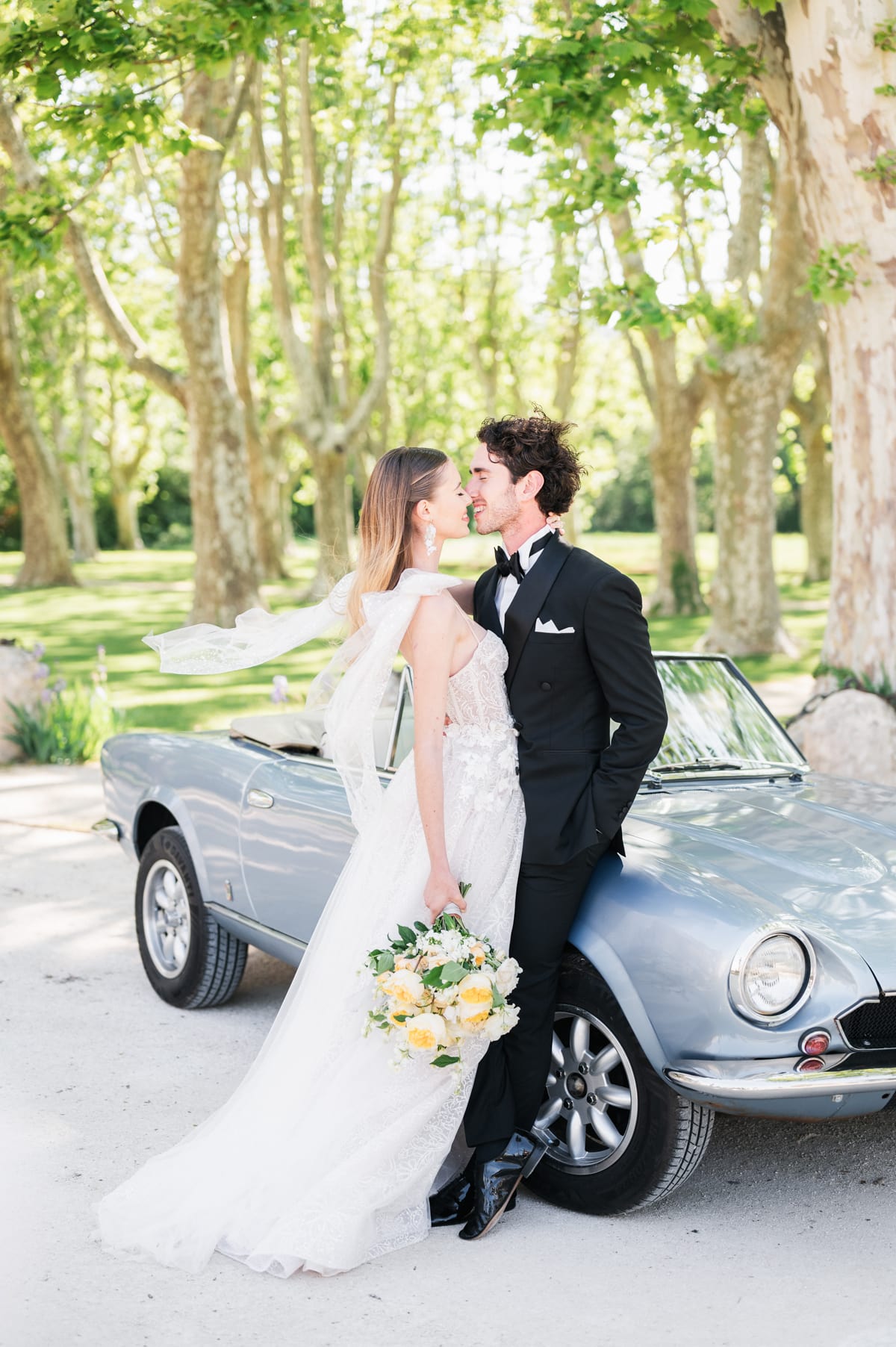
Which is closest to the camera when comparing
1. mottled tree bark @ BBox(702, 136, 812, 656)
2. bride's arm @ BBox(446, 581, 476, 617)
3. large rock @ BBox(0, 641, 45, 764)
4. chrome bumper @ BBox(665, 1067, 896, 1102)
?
chrome bumper @ BBox(665, 1067, 896, 1102)

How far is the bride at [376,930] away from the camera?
378 cm

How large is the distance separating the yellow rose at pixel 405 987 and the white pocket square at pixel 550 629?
979 millimetres

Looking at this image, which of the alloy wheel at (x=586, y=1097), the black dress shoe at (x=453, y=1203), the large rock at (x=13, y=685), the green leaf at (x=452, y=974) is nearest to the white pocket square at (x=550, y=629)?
the green leaf at (x=452, y=974)

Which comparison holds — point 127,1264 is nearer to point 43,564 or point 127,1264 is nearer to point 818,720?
point 818,720

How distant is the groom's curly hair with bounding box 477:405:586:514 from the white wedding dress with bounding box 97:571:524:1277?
1.29 feet

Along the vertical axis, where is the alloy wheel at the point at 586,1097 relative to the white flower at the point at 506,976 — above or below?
below

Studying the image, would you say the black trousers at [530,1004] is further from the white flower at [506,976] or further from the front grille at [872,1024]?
the front grille at [872,1024]

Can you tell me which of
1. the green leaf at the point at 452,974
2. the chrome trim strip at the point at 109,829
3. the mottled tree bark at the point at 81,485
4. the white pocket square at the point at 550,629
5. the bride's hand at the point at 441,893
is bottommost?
the chrome trim strip at the point at 109,829

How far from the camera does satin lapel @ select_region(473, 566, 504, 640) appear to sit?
4.18 metres

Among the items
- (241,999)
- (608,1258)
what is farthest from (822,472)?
(608,1258)

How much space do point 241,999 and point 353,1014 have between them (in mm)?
2179

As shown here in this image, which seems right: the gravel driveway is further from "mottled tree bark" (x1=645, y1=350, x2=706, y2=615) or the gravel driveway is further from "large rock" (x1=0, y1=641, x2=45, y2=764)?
"mottled tree bark" (x1=645, y1=350, x2=706, y2=615)

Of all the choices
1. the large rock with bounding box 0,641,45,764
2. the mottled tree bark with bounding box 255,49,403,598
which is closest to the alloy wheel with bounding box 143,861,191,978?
the large rock with bounding box 0,641,45,764

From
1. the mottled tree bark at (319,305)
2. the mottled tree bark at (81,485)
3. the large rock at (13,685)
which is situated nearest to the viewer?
the large rock at (13,685)
